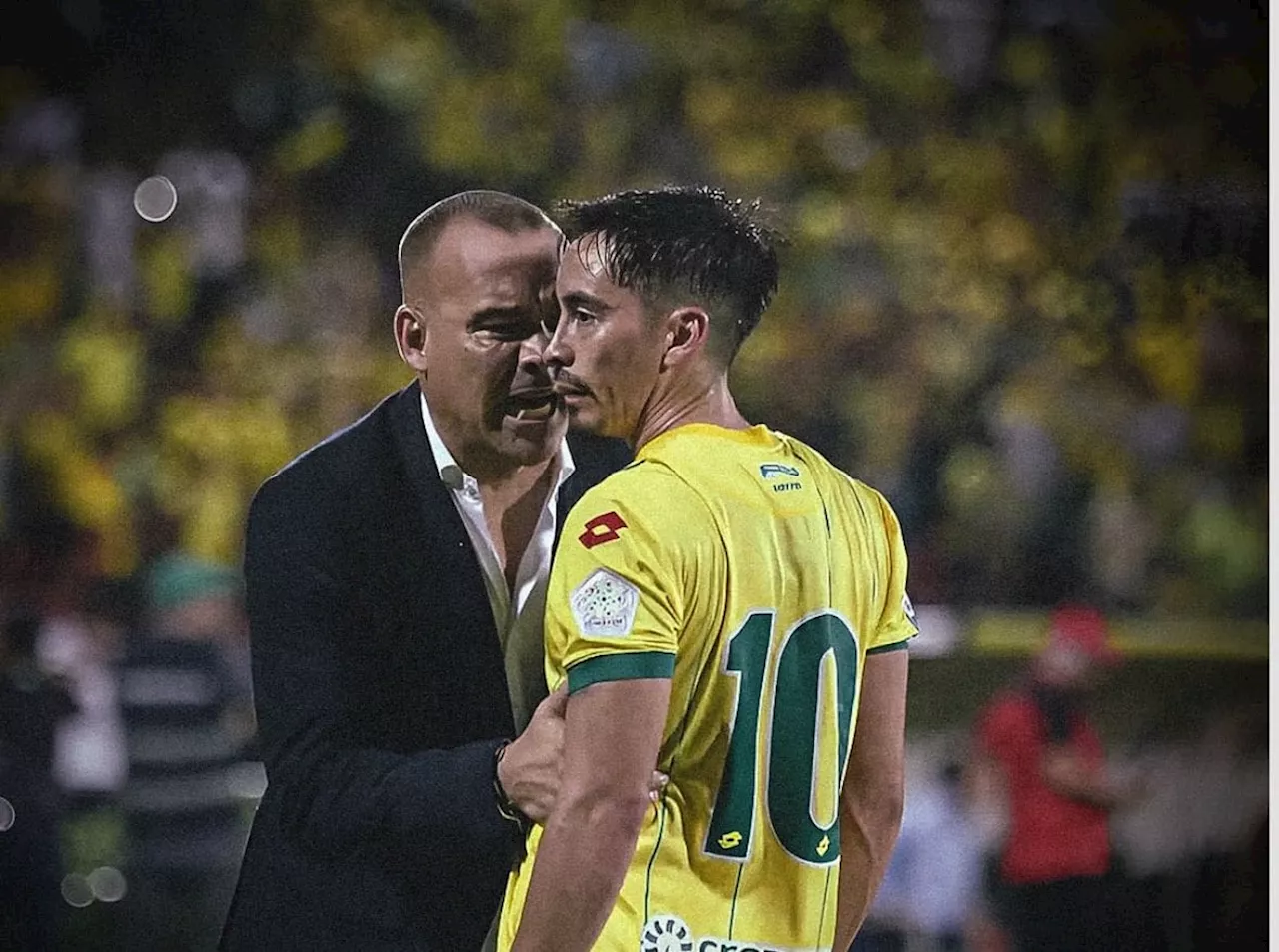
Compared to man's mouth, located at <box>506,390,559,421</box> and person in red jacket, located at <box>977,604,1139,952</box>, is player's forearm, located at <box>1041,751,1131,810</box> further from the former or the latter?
man's mouth, located at <box>506,390,559,421</box>

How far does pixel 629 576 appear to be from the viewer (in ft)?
5.98

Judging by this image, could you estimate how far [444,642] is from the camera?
85.1 inches

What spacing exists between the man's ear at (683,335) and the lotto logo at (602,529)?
23 cm

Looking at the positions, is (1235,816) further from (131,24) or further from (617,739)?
(131,24)

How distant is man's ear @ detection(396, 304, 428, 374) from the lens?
2.23 metres

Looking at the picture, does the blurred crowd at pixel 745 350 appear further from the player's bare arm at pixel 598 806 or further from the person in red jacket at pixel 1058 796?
the player's bare arm at pixel 598 806

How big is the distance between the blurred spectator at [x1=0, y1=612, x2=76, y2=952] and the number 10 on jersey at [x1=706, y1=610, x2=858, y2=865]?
98 cm

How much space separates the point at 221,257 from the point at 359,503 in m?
0.42

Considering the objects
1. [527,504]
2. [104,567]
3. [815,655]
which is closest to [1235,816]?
[815,655]

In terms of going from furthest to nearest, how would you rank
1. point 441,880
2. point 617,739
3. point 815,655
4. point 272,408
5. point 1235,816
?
point 1235,816 → point 272,408 → point 441,880 → point 815,655 → point 617,739

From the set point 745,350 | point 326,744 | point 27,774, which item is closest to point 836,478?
point 745,350

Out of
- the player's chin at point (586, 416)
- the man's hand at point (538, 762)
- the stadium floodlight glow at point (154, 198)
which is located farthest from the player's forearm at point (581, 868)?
the stadium floodlight glow at point (154, 198)

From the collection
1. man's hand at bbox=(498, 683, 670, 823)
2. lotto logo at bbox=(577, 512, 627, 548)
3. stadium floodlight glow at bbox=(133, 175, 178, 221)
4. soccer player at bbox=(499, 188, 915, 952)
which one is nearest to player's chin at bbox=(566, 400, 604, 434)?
soccer player at bbox=(499, 188, 915, 952)

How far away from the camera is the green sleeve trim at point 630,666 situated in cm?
181
